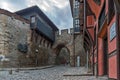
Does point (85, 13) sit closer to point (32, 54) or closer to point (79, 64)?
point (32, 54)

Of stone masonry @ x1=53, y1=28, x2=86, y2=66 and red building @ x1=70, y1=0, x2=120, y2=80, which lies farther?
stone masonry @ x1=53, y1=28, x2=86, y2=66

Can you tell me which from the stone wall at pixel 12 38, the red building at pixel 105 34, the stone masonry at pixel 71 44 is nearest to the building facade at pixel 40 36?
the stone masonry at pixel 71 44

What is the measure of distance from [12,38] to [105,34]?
12.8 m

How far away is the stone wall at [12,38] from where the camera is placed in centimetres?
1720

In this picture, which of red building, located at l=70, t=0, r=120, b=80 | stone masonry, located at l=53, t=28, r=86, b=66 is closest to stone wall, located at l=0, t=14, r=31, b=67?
stone masonry, located at l=53, t=28, r=86, b=66

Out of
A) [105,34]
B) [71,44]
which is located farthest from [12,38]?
[105,34]

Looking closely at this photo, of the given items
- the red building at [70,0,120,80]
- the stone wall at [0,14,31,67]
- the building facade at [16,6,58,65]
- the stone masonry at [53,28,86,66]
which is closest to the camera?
the red building at [70,0,120,80]

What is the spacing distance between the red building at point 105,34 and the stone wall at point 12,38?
8.51 m

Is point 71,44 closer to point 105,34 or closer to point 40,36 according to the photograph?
point 40,36

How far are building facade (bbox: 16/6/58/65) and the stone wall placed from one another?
107 centimetres

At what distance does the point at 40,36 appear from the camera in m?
23.1

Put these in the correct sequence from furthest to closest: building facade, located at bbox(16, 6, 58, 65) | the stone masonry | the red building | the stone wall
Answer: the stone masonry
building facade, located at bbox(16, 6, 58, 65)
the stone wall
the red building

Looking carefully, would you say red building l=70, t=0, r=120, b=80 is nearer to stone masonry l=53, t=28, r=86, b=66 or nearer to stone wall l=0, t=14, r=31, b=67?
stone wall l=0, t=14, r=31, b=67

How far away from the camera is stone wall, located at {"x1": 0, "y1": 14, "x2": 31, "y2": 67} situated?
1720 centimetres
